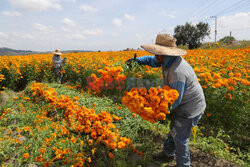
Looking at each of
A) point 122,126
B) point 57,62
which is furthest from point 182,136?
point 57,62

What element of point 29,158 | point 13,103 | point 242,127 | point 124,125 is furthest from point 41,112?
point 242,127

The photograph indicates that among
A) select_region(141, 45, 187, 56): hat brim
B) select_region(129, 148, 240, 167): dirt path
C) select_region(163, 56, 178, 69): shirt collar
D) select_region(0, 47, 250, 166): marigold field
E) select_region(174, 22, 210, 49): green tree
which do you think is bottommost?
select_region(129, 148, 240, 167): dirt path

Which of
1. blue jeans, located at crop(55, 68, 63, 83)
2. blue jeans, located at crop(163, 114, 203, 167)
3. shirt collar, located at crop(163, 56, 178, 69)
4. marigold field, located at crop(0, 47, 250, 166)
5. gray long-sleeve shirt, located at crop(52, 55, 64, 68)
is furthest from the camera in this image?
blue jeans, located at crop(55, 68, 63, 83)

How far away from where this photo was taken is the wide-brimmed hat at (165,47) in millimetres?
1584

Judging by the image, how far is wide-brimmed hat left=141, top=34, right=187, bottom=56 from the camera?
158cm

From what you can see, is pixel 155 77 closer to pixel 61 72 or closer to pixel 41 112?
pixel 41 112

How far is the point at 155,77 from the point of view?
410cm

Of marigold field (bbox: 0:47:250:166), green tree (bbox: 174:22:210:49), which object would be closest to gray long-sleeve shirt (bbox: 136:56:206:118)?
marigold field (bbox: 0:47:250:166)

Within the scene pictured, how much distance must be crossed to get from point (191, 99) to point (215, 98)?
4.97 ft

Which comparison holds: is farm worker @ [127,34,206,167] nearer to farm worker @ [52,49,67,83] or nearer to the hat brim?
the hat brim

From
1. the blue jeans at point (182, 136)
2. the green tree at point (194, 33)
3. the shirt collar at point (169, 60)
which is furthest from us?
the green tree at point (194, 33)

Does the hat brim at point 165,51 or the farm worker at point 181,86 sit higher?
the hat brim at point 165,51

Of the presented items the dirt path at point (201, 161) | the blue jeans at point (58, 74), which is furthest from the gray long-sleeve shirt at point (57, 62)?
the dirt path at point (201, 161)

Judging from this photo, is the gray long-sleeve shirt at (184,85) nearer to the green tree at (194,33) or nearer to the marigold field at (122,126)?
the marigold field at (122,126)
